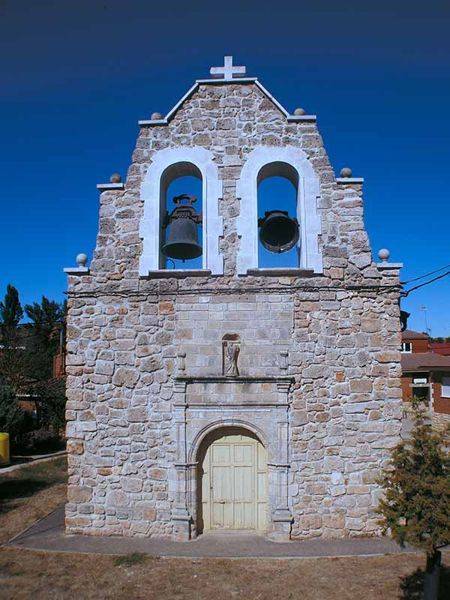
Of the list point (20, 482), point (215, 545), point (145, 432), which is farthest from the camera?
point (20, 482)

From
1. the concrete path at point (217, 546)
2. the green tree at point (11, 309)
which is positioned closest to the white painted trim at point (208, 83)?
the concrete path at point (217, 546)

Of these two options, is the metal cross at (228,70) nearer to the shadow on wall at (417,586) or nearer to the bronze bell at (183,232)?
the bronze bell at (183,232)

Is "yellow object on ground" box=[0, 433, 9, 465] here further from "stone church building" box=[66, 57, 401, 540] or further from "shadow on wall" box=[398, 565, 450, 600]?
"shadow on wall" box=[398, 565, 450, 600]

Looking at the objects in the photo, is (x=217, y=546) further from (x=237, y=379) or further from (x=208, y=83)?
(x=208, y=83)

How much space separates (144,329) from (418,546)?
5515mm

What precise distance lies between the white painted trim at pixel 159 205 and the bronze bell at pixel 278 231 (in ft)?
3.38

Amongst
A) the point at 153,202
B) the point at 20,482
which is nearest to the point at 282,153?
the point at 153,202

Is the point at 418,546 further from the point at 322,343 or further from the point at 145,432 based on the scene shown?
the point at 145,432

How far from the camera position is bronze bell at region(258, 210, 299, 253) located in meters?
9.25

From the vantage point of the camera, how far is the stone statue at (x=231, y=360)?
27.9 feet

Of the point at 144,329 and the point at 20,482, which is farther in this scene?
the point at 20,482

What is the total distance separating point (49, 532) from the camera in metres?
8.93

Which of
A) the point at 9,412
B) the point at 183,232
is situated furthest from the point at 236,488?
the point at 9,412

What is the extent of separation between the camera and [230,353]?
856 cm
